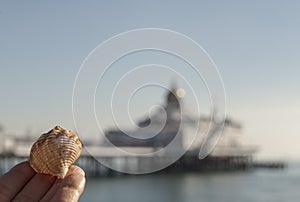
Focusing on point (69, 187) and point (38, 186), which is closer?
point (69, 187)

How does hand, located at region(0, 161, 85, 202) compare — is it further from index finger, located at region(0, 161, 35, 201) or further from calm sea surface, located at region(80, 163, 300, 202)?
calm sea surface, located at region(80, 163, 300, 202)

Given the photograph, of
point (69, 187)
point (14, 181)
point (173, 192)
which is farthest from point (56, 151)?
point (173, 192)

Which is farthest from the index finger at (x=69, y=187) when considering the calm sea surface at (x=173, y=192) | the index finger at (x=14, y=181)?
the calm sea surface at (x=173, y=192)

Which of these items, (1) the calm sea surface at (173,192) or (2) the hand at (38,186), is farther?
(1) the calm sea surface at (173,192)

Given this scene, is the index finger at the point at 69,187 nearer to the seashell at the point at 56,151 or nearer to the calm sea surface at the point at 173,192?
the seashell at the point at 56,151

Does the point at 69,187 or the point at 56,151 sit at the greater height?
the point at 56,151

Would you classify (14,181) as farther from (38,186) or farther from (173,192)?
(173,192)
